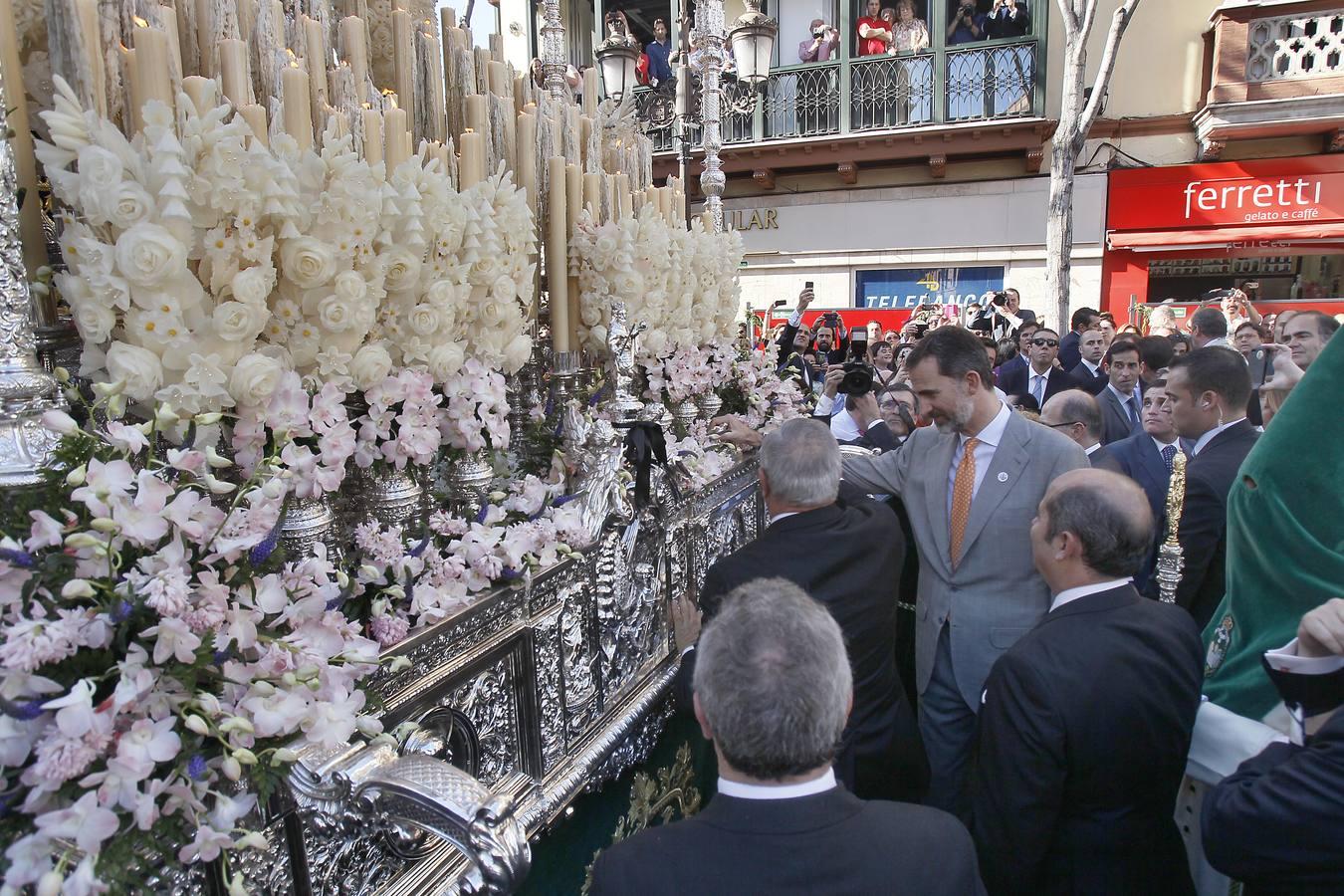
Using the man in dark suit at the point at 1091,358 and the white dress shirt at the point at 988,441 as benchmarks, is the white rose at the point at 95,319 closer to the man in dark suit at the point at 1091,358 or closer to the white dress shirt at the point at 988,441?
the white dress shirt at the point at 988,441

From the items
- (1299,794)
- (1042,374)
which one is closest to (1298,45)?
(1042,374)

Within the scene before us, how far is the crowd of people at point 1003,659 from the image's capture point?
1053 mm

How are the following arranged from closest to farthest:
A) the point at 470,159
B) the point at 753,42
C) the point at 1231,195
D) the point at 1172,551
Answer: the point at 470,159 → the point at 1172,551 → the point at 753,42 → the point at 1231,195

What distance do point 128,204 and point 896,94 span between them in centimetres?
1319

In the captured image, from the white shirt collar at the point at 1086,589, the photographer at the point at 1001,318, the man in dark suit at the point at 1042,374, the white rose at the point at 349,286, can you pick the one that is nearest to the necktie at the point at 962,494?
the white shirt collar at the point at 1086,589

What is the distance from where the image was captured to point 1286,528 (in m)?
1.52

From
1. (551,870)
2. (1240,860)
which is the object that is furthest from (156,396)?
(1240,860)

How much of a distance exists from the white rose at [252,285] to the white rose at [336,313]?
0.31ft

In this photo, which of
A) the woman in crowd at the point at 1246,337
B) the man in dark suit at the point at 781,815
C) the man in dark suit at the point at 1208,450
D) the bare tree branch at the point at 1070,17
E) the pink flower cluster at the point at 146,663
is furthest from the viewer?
the bare tree branch at the point at 1070,17

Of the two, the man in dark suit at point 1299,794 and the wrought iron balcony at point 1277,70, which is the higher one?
the wrought iron balcony at point 1277,70

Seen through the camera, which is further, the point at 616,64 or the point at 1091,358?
the point at 1091,358

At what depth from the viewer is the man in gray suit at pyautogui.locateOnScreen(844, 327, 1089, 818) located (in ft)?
7.80

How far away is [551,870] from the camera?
72.7 inches

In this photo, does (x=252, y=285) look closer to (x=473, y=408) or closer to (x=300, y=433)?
(x=300, y=433)
